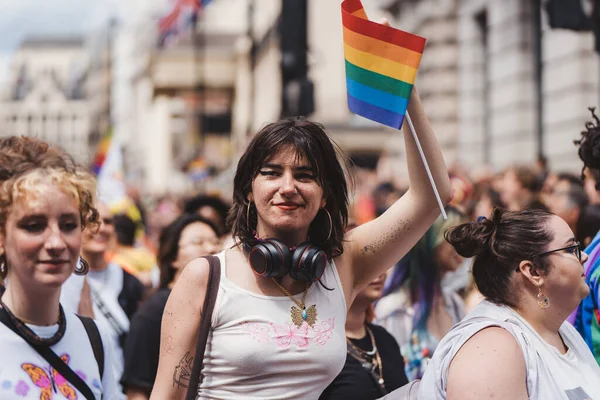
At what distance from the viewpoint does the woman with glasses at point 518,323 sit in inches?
121

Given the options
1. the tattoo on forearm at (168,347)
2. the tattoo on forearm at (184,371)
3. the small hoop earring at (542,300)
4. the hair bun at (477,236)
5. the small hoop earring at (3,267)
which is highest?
the hair bun at (477,236)

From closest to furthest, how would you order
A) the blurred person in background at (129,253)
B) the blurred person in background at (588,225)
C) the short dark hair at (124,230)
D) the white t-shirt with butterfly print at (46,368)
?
the white t-shirt with butterfly print at (46,368) → the blurred person in background at (588,225) → the blurred person in background at (129,253) → the short dark hair at (124,230)

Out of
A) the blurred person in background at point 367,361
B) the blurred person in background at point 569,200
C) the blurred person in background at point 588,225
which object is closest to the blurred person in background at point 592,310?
the blurred person in background at point 367,361

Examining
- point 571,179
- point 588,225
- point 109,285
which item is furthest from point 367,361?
point 571,179

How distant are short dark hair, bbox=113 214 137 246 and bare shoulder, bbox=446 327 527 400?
5956mm

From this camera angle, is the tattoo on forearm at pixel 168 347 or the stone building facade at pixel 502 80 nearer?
the tattoo on forearm at pixel 168 347

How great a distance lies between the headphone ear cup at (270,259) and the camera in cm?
316

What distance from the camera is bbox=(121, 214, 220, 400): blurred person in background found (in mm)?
4965

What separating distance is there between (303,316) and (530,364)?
0.74m

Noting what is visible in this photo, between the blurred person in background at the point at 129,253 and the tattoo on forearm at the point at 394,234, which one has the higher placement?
the tattoo on forearm at the point at 394,234

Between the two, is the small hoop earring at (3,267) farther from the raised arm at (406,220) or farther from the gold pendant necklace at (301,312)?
the raised arm at (406,220)

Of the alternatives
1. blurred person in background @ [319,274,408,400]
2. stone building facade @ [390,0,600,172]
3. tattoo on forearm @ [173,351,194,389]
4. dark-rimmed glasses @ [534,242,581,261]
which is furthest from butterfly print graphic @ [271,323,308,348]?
stone building facade @ [390,0,600,172]

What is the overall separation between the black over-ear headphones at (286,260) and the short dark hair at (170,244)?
8.46 feet

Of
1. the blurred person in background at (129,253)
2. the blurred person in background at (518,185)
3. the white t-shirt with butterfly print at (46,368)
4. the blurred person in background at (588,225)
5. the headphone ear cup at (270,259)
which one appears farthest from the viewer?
the blurred person in background at (518,185)
